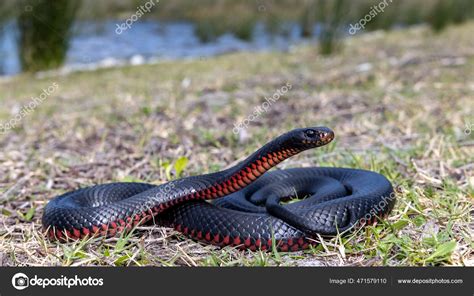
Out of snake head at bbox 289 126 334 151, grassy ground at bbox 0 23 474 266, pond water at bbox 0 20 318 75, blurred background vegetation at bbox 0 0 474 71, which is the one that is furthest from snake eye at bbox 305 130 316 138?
pond water at bbox 0 20 318 75

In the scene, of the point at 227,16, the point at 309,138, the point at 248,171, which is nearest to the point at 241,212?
the point at 248,171

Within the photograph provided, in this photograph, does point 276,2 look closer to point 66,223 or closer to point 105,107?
point 105,107

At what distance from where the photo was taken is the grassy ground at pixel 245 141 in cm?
345

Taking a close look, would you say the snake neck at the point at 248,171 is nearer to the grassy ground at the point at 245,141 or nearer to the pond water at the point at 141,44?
the grassy ground at the point at 245,141

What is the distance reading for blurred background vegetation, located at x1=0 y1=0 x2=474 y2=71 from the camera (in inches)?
523

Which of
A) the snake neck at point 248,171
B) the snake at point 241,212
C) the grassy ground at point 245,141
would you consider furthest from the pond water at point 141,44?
the snake neck at point 248,171

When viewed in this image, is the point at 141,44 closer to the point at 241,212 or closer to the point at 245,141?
the point at 245,141

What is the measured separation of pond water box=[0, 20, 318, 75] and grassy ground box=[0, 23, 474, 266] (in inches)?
136

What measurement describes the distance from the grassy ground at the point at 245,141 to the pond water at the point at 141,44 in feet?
11.4

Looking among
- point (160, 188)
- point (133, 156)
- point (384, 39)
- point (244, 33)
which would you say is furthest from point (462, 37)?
point (160, 188)

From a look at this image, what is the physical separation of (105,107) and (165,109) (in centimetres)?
132

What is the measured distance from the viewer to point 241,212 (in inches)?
143
